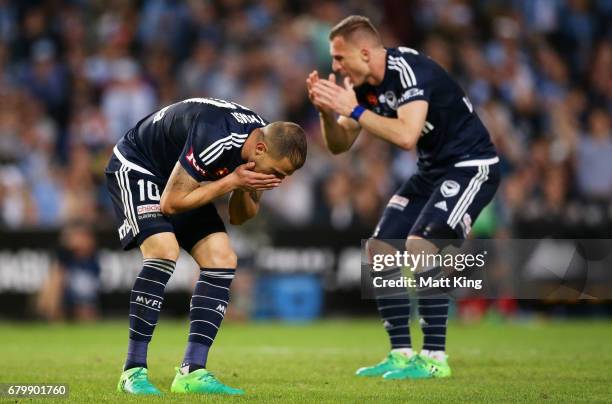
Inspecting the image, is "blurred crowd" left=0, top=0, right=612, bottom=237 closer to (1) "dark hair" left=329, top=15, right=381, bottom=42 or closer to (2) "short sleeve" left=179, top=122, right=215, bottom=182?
(1) "dark hair" left=329, top=15, right=381, bottom=42

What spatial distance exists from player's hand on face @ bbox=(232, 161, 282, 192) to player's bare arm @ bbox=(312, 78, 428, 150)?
135 cm

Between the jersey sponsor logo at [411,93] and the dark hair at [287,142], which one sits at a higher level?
the jersey sponsor logo at [411,93]

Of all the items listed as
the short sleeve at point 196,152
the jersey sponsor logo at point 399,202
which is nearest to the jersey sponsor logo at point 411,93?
the jersey sponsor logo at point 399,202

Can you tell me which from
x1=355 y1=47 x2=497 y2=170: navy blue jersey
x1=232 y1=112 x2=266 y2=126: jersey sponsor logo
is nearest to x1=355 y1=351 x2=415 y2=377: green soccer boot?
x1=355 y1=47 x2=497 y2=170: navy blue jersey

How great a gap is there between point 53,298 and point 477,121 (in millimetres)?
8900

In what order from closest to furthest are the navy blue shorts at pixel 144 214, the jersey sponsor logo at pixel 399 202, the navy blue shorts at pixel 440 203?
1. the navy blue shorts at pixel 144 214
2. the navy blue shorts at pixel 440 203
3. the jersey sponsor logo at pixel 399 202

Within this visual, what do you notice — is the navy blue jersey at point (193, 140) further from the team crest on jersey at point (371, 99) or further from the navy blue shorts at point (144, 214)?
the team crest on jersey at point (371, 99)

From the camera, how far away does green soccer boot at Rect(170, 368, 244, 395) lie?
715cm

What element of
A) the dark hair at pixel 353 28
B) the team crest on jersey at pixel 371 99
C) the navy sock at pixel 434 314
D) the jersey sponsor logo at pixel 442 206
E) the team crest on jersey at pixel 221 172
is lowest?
the navy sock at pixel 434 314

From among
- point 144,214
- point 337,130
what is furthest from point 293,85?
point 144,214

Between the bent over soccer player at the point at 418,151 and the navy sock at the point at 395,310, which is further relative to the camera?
the navy sock at the point at 395,310

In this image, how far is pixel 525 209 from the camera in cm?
1666

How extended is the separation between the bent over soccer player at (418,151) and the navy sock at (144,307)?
1843 millimetres

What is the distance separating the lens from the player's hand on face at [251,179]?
6.94 metres
